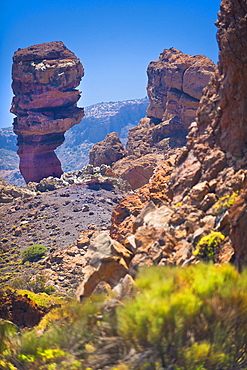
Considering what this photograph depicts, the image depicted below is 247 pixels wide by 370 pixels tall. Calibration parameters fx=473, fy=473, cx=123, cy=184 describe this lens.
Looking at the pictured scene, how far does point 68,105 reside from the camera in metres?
63.9

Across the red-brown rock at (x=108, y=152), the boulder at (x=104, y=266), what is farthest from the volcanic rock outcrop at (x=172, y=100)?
the boulder at (x=104, y=266)

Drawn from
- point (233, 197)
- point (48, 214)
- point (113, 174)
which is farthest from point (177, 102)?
point (233, 197)

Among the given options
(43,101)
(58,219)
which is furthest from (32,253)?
(43,101)

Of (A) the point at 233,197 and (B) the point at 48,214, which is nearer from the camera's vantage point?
(A) the point at 233,197

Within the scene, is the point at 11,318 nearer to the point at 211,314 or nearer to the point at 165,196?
the point at 165,196

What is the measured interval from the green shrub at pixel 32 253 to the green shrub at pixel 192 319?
1016 inches

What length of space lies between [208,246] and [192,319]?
1.88 m

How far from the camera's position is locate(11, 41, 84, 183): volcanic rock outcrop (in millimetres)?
60594

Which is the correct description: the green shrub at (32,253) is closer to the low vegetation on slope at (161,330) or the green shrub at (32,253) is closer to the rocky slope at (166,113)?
the rocky slope at (166,113)

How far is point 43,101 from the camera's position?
2438 inches

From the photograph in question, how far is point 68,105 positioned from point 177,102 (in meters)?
16.5

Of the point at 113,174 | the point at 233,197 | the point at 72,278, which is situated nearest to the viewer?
the point at 233,197

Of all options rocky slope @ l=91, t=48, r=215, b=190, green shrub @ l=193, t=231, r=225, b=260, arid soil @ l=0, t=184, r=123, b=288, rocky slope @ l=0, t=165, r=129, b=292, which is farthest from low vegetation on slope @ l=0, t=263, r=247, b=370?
rocky slope @ l=91, t=48, r=215, b=190

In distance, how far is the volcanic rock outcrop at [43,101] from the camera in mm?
60594
